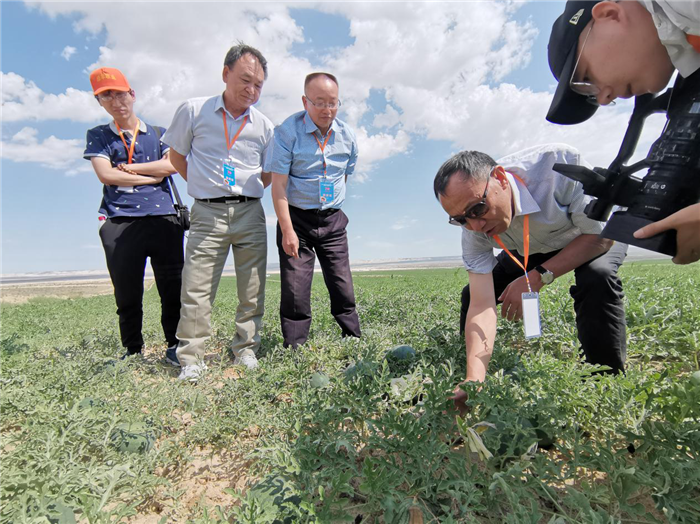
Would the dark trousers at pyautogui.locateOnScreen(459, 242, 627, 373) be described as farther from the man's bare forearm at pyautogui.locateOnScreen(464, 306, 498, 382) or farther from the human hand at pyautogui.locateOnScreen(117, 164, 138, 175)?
the human hand at pyautogui.locateOnScreen(117, 164, 138, 175)

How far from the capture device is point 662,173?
126cm

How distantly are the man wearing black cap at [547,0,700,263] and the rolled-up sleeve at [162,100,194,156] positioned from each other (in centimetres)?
283

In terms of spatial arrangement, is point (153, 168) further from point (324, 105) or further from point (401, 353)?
point (401, 353)

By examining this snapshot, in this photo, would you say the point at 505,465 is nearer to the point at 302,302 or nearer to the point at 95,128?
the point at 302,302

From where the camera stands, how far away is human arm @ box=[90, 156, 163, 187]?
329cm

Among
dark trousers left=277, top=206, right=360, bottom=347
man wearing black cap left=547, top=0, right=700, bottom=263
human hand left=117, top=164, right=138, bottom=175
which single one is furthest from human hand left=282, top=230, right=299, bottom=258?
man wearing black cap left=547, top=0, right=700, bottom=263

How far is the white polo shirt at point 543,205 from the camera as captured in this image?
7.72ft

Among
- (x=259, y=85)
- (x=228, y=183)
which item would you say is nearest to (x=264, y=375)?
(x=228, y=183)

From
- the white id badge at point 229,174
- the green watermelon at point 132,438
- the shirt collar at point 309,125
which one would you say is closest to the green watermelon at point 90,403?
the green watermelon at point 132,438

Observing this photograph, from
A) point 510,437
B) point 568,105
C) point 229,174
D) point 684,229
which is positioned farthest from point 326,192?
point 684,229

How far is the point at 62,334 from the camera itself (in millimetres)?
5852

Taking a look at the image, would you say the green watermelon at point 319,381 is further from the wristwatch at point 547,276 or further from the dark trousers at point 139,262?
the dark trousers at point 139,262

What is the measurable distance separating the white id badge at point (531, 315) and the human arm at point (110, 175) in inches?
129

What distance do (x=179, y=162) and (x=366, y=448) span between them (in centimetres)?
289
